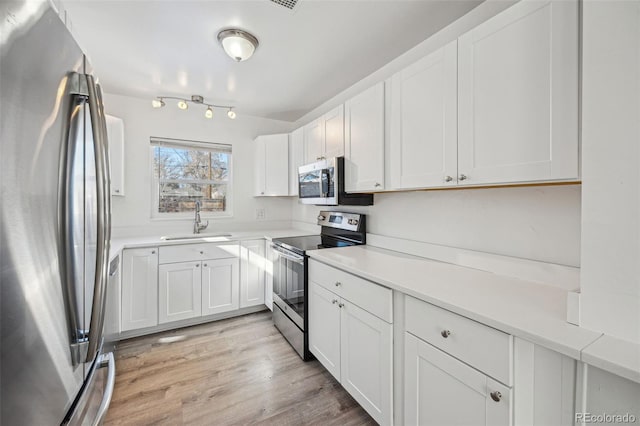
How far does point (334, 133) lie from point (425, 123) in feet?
3.21

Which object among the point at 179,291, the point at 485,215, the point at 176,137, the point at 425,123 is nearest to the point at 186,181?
the point at 176,137

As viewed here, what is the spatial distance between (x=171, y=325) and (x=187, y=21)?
261 cm

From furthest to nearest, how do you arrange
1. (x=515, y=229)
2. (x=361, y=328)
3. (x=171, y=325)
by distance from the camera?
(x=171, y=325), (x=361, y=328), (x=515, y=229)

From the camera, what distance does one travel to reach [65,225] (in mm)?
708

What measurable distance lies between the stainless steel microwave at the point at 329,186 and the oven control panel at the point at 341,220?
0.19 m

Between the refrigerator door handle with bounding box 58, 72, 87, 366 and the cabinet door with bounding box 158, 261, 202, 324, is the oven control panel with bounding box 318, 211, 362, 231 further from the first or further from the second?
the refrigerator door handle with bounding box 58, 72, 87, 366

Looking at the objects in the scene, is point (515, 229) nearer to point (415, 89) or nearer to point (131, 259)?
point (415, 89)

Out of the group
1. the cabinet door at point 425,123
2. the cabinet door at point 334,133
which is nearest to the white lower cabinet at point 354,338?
the cabinet door at point 425,123

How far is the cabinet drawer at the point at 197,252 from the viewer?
8.38 feet

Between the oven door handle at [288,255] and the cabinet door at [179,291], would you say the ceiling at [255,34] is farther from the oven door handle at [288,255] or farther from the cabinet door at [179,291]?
the cabinet door at [179,291]

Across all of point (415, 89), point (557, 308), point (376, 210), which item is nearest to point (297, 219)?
point (376, 210)

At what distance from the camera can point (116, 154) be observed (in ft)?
8.63

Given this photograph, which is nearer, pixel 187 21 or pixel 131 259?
pixel 187 21

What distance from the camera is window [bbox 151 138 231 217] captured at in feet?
10.0
